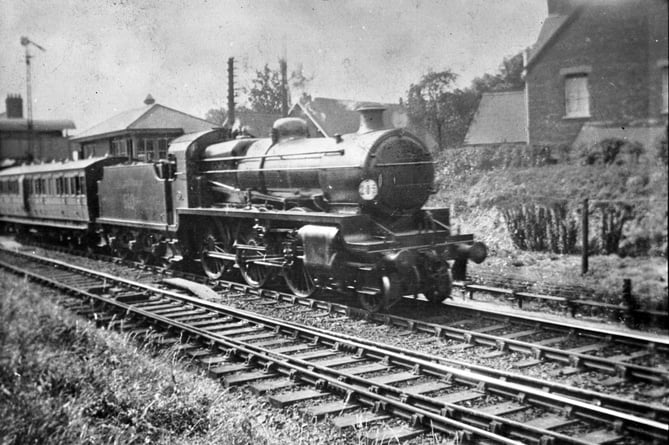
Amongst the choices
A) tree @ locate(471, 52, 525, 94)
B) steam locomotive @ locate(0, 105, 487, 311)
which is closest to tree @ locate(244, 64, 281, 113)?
steam locomotive @ locate(0, 105, 487, 311)

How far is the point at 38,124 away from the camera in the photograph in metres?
10.8

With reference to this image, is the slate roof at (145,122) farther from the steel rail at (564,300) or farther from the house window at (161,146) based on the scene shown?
the steel rail at (564,300)

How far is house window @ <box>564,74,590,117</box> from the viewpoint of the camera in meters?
3.48

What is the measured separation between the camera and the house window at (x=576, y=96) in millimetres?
3479

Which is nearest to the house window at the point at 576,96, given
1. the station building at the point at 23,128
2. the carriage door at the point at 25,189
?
the station building at the point at 23,128

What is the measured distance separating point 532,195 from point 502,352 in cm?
506

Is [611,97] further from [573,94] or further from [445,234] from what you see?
[445,234]

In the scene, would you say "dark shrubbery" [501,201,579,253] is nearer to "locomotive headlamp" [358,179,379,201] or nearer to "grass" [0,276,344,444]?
"locomotive headlamp" [358,179,379,201]

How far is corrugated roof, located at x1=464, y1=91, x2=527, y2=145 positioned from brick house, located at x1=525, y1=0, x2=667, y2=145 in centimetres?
143

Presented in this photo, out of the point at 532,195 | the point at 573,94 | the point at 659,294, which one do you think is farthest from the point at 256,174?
the point at 573,94

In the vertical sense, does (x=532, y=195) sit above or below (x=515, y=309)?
above

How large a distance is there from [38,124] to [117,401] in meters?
7.59

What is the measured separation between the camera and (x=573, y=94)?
358 centimetres

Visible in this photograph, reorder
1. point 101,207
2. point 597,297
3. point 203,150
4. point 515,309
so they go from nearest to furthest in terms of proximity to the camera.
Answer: point 597,297, point 515,309, point 203,150, point 101,207
